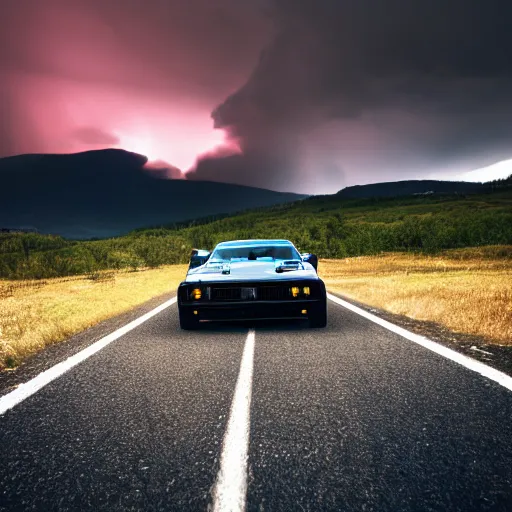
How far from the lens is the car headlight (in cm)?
637

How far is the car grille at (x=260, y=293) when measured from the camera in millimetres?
6250

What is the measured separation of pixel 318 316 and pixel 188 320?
1.95 m

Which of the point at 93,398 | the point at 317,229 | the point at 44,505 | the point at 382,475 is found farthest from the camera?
the point at 317,229

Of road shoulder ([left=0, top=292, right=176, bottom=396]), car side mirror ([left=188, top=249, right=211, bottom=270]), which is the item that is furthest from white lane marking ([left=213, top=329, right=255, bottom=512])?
car side mirror ([left=188, top=249, right=211, bottom=270])

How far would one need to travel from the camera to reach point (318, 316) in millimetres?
6523

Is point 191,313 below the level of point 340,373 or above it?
above

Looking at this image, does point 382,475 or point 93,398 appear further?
point 93,398

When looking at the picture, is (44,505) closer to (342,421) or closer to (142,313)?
(342,421)

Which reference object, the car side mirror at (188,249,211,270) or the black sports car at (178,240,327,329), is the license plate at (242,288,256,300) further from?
the car side mirror at (188,249,211,270)

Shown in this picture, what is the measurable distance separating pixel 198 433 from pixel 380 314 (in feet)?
20.9

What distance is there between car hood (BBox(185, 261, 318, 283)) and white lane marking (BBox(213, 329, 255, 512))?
249 centimetres

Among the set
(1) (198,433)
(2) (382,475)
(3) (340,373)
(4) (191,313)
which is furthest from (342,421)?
(4) (191,313)

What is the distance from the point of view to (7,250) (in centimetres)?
16288

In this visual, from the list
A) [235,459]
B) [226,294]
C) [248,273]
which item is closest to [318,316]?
[248,273]
